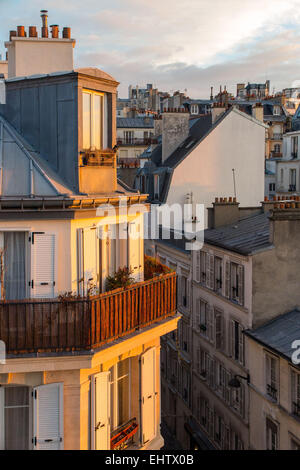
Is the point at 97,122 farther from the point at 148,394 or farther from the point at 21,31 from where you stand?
the point at 148,394

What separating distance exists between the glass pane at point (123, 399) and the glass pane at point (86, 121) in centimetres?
499

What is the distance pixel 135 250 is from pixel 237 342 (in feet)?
28.8

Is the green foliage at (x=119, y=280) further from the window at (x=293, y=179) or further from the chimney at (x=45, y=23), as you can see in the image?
the window at (x=293, y=179)


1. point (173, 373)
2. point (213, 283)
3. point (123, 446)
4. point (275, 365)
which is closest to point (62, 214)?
point (123, 446)

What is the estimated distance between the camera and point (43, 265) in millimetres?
10969

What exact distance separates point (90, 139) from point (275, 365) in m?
9.18

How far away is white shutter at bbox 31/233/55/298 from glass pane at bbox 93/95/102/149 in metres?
2.37

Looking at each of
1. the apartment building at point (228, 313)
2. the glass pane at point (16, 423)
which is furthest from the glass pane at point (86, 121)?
the apartment building at point (228, 313)

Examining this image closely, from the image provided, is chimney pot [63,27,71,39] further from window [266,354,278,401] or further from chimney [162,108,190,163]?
chimney [162,108,190,163]

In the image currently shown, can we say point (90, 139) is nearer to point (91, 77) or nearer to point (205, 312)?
point (91, 77)

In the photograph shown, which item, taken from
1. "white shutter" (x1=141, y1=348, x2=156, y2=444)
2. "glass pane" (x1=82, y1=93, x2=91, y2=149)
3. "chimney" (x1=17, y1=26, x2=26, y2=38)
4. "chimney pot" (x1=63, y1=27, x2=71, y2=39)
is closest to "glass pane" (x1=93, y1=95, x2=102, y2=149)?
"glass pane" (x1=82, y1=93, x2=91, y2=149)

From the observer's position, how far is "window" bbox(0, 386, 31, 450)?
11.1 m

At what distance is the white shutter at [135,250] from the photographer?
12.7 metres

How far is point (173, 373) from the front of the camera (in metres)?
27.5
